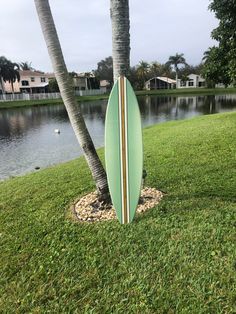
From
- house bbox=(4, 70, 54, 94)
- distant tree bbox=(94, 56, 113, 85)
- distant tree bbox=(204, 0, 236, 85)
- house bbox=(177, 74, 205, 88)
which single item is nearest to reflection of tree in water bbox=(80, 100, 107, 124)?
distant tree bbox=(204, 0, 236, 85)

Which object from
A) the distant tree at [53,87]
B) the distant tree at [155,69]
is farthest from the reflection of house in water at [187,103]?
the distant tree at [155,69]

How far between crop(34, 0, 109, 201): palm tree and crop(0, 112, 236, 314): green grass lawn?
2.12ft

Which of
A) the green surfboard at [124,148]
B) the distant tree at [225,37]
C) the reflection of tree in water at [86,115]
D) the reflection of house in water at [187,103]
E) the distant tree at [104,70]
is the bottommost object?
the reflection of tree in water at [86,115]

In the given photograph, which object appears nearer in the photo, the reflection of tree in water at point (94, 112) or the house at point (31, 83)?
the reflection of tree in water at point (94, 112)

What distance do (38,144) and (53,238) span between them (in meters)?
11.5

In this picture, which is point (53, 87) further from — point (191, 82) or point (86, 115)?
point (191, 82)

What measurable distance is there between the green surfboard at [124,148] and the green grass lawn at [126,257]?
320mm

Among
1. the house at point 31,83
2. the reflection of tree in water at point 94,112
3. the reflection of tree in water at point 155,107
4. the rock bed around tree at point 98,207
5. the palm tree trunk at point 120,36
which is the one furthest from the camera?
the house at point 31,83

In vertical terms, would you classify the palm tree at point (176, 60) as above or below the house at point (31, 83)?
above

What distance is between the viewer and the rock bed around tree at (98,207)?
340cm

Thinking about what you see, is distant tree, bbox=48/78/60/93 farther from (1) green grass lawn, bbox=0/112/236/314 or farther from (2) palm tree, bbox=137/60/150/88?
(1) green grass lawn, bbox=0/112/236/314

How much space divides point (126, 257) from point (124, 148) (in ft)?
3.55

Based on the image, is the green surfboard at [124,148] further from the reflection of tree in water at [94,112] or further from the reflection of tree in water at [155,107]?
the reflection of tree in water at [155,107]

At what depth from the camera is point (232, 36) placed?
9.63 metres
